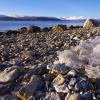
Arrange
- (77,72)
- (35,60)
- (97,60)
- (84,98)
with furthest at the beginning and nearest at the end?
(35,60) < (97,60) < (77,72) < (84,98)

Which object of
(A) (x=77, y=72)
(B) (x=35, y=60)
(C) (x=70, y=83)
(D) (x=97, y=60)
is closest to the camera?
(C) (x=70, y=83)

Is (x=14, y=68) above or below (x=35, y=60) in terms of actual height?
above

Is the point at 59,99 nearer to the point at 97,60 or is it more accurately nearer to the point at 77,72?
the point at 77,72

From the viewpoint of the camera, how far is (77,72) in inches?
268

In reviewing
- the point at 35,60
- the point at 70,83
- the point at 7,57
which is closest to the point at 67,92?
the point at 70,83

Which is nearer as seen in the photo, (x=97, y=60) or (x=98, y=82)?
(x=98, y=82)

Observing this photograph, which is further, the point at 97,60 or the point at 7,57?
the point at 7,57

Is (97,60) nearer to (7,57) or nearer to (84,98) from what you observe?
(84,98)

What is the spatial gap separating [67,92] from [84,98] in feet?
1.28

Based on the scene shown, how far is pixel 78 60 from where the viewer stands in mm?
7586

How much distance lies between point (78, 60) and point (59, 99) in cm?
173

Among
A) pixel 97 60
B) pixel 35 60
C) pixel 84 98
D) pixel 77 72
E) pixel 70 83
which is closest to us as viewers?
pixel 84 98

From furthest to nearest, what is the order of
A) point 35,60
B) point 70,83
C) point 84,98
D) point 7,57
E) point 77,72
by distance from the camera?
point 7,57
point 35,60
point 77,72
point 70,83
point 84,98

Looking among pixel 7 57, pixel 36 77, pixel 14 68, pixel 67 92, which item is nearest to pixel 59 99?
pixel 67 92
